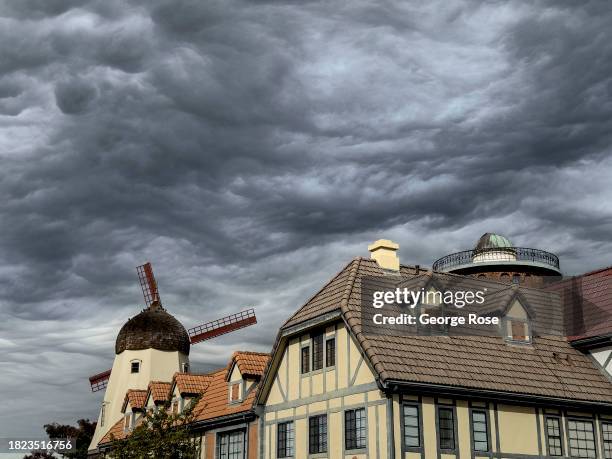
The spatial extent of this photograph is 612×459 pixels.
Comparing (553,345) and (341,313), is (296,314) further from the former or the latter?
(553,345)

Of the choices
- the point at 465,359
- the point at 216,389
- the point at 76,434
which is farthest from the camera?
the point at 76,434

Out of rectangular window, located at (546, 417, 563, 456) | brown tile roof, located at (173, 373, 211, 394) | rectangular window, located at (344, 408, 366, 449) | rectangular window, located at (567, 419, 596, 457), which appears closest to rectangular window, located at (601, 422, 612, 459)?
rectangular window, located at (567, 419, 596, 457)

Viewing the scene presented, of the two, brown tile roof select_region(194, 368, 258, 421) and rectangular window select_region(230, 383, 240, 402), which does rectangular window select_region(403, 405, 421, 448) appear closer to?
brown tile roof select_region(194, 368, 258, 421)

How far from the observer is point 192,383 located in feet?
125

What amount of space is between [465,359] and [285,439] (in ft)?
24.4

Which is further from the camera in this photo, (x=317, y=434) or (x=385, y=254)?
(x=385, y=254)

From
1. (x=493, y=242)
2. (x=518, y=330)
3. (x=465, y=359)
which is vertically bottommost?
(x=465, y=359)

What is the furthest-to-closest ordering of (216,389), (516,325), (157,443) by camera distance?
1. (216,389)
2. (157,443)
3. (516,325)

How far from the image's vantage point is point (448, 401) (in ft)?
83.8

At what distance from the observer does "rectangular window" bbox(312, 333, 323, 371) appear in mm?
28609

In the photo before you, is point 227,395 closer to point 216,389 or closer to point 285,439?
point 216,389

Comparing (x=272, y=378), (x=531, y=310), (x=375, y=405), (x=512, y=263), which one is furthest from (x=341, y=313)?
(x=512, y=263)

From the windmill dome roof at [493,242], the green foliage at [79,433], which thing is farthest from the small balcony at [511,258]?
the green foliage at [79,433]

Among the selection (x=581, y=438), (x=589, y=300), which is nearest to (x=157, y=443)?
(x=581, y=438)
